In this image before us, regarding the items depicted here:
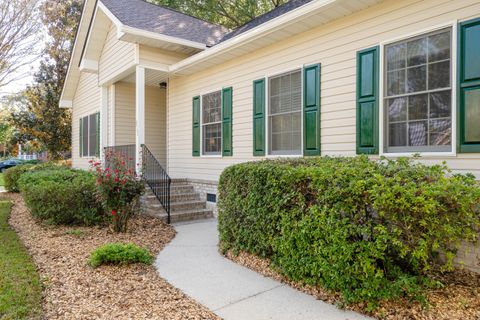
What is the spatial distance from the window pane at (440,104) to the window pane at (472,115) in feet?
0.91

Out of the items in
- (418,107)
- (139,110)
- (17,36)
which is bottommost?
(418,107)

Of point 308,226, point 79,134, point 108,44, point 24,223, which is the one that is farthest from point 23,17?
point 308,226

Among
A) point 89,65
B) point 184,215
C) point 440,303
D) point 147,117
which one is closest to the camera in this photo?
point 440,303

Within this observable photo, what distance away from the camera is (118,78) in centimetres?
1000

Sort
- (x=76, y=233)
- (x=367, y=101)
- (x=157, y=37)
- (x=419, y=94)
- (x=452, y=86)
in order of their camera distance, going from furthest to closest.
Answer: (x=157, y=37) < (x=76, y=233) < (x=367, y=101) < (x=419, y=94) < (x=452, y=86)

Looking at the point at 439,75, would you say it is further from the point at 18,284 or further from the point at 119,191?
the point at 18,284

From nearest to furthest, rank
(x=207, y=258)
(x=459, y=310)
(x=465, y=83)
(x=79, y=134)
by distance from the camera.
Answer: (x=459, y=310) < (x=465, y=83) < (x=207, y=258) < (x=79, y=134)

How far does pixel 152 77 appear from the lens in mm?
9617

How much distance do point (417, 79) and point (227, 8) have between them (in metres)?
15.7

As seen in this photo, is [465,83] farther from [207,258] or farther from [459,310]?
[207,258]

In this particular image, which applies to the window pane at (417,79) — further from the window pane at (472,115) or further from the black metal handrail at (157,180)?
the black metal handrail at (157,180)

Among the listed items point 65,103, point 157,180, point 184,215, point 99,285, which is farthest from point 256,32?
point 65,103

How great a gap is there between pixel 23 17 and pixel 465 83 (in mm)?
18651

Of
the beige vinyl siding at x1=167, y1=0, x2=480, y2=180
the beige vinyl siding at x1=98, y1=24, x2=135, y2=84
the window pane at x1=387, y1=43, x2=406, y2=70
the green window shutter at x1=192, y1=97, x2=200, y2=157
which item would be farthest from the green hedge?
the beige vinyl siding at x1=98, y1=24, x2=135, y2=84
